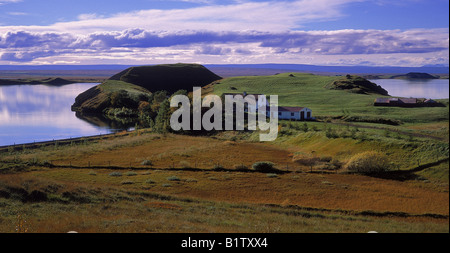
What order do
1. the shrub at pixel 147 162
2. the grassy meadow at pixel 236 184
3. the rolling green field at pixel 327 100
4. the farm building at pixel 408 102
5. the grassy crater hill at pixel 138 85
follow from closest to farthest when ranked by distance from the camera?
1. the grassy meadow at pixel 236 184
2. the shrub at pixel 147 162
3. the rolling green field at pixel 327 100
4. the farm building at pixel 408 102
5. the grassy crater hill at pixel 138 85

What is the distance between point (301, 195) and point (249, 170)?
972 cm

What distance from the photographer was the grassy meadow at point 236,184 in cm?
1581

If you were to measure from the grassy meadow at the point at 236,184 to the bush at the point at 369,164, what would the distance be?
76cm

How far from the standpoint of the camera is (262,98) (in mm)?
77688

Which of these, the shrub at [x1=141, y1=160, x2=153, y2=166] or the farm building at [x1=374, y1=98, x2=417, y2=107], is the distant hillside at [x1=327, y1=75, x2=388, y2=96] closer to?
the farm building at [x1=374, y1=98, x2=417, y2=107]

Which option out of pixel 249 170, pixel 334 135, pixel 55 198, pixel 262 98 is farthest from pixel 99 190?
pixel 262 98


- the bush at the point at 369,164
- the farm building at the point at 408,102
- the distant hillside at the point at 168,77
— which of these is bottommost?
the bush at the point at 369,164

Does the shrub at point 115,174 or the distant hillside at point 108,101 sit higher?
the distant hillside at point 108,101

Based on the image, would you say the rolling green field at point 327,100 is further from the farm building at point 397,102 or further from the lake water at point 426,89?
the lake water at point 426,89

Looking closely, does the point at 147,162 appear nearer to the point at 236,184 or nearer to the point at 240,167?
the point at 240,167

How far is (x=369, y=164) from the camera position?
113 ft

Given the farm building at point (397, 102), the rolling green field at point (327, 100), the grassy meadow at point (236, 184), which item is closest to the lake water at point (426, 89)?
the farm building at point (397, 102)

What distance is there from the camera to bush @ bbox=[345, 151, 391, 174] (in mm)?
34375
